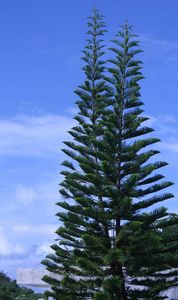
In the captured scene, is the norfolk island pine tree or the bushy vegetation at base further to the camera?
the bushy vegetation at base

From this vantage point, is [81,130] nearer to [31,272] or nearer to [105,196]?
[105,196]

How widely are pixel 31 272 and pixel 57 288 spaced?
5534mm

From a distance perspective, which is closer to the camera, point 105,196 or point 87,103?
point 105,196

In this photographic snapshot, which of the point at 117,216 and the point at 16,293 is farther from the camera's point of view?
the point at 16,293

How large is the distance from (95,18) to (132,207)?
519 cm

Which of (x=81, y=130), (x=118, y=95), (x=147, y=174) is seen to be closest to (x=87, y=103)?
(x=81, y=130)

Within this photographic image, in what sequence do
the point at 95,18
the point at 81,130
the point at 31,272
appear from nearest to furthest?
the point at 81,130, the point at 95,18, the point at 31,272

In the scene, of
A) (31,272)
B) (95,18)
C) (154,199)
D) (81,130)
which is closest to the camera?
(154,199)

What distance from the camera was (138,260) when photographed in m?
9.66

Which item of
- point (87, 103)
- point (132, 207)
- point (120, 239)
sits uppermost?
point (87, 103)

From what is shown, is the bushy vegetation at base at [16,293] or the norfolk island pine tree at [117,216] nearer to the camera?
the norfolk island pine tree at [117,216]

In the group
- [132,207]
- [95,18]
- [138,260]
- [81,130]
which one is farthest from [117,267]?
[95,18]

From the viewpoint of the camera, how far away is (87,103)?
40.2ft

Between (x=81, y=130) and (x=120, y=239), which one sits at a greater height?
(x=81, y=130)
